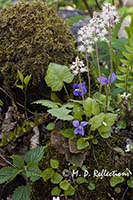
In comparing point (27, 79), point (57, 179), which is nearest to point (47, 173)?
point (57, 179)

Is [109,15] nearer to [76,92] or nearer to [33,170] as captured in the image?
[76,92]

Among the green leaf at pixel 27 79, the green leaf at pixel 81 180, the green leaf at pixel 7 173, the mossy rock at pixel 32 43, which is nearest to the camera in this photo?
the green leaf at pixel 7 173

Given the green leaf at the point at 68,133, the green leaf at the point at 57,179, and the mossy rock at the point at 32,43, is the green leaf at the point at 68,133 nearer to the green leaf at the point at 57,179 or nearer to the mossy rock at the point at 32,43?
the green leaf at the point at 57,179

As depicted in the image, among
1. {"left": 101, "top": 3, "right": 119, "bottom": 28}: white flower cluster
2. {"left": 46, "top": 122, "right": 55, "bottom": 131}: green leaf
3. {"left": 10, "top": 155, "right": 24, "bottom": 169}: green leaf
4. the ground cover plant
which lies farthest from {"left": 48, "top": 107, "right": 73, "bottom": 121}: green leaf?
{"left": 101, "top": 3, "right": 119, "bottom": 28}: white flower cluster

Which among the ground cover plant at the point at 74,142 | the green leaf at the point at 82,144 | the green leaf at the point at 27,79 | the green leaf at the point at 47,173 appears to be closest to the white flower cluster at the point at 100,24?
the ground cover plant at the point at 74,142

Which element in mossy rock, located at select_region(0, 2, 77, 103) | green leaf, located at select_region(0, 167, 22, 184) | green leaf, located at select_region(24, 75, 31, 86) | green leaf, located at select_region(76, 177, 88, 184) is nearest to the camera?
green leaf, located at select_region(0, 167, 22, 184)

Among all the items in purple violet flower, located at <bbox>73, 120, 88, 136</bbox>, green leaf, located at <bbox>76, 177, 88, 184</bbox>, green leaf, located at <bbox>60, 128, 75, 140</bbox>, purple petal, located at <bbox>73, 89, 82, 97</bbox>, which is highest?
purple petal, located at <bbox>73, 89, 82, 97</bbox>

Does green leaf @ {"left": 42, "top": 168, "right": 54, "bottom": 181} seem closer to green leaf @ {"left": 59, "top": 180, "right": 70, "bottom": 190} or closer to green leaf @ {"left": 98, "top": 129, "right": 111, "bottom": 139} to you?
green leaf @ {"left": 59, "top": 180, "right": 70, "bottom": 190}

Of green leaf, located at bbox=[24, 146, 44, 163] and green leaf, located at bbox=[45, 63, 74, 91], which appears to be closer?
green leaf, located at bbox=[24, 146, 44, 163]
